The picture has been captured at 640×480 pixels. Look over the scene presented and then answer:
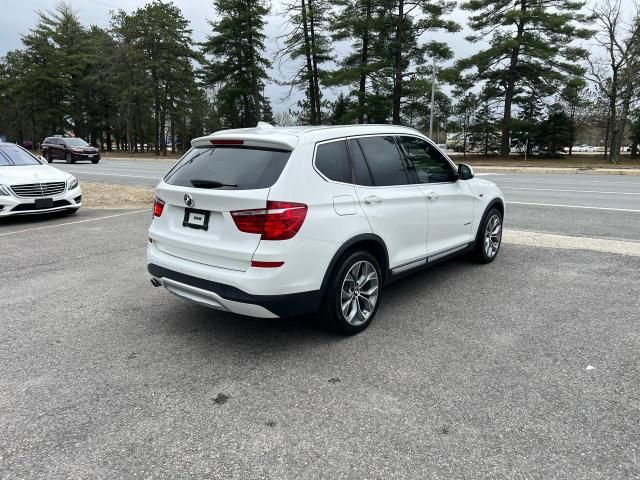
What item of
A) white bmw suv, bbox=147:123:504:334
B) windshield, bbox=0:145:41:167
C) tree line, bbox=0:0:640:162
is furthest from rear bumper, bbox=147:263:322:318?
tree line, bbox=0:0:640:162

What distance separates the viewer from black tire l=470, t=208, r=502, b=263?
587cm

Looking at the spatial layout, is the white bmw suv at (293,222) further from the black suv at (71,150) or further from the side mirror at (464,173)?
the black suv at (71,150)

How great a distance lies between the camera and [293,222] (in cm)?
336

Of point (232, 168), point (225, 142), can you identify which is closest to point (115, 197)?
point (225, 142)

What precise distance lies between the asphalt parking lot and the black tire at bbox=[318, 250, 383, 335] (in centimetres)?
13

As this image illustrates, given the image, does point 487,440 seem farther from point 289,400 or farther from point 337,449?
point 289,400

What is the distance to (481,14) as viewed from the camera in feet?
115

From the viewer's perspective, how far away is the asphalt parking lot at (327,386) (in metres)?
2.48

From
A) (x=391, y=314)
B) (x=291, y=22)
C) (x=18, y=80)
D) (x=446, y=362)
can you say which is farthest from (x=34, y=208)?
(x=18, y=80)

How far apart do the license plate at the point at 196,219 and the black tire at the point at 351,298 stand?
106 cm

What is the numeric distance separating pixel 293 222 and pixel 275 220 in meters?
0.13

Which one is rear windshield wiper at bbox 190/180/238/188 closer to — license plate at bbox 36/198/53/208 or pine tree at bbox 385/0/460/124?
license plate at bbox 36/198/53/208

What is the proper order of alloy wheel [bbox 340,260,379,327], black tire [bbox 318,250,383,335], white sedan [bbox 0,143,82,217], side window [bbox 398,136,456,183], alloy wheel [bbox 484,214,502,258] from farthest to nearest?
white sedan [bbox 0,143,82,217] → alloy wheel [bbox 484,214,502,258] → side window [bbox 398,136,456,183] → alloy wheel [bbox 340,260,379,327] → black tire [bbox 318,250,383,335]

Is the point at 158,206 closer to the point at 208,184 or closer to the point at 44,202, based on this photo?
the point at 208,184
